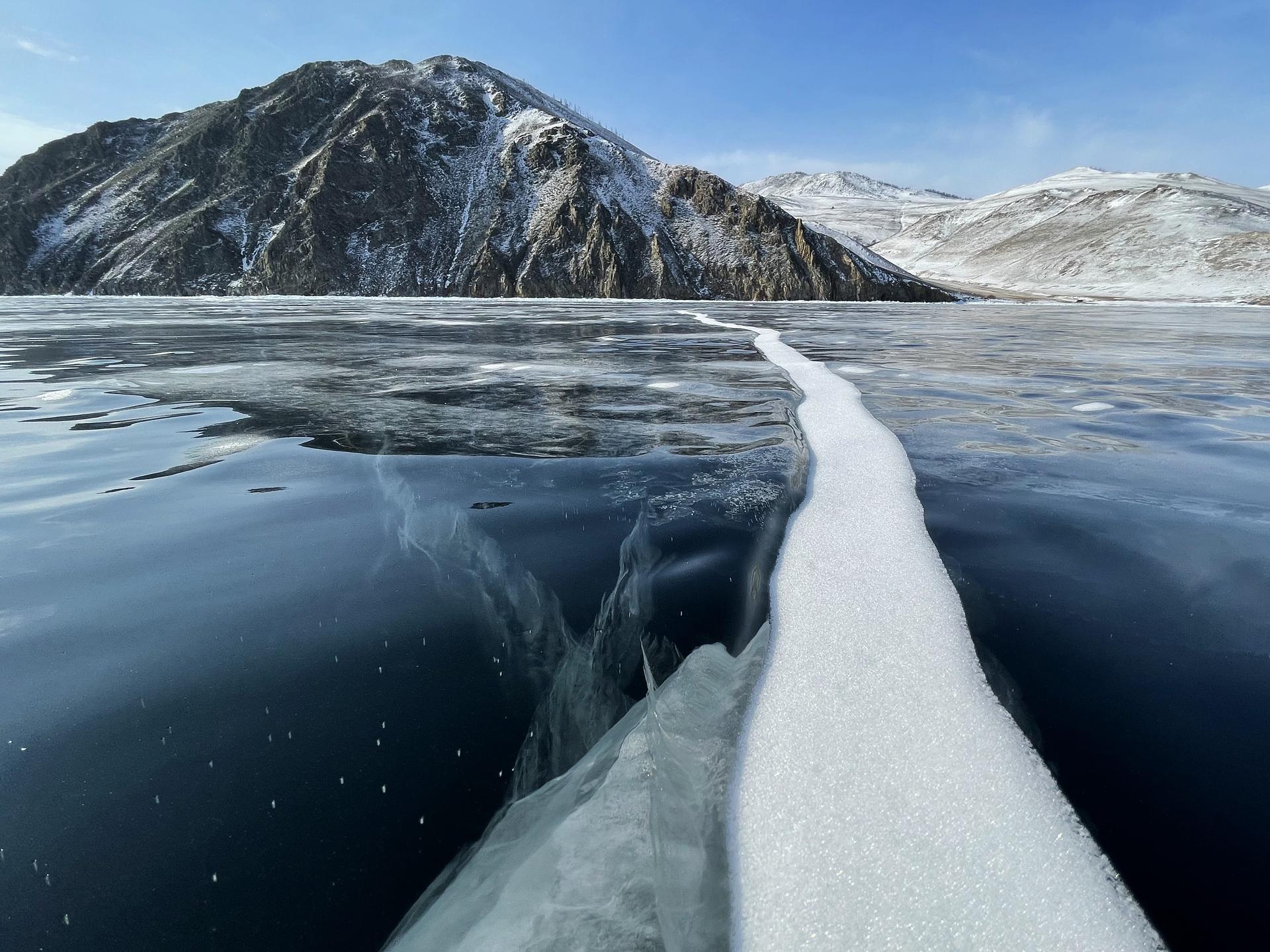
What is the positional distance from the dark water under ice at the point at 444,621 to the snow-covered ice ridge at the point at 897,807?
0.11 meters

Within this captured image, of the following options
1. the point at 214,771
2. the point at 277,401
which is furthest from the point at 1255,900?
the point at 277,401

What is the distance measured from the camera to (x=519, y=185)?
6719cm

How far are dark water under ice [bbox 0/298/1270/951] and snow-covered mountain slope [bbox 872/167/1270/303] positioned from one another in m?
77.6

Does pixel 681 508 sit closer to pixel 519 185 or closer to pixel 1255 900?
pixel 1255 900

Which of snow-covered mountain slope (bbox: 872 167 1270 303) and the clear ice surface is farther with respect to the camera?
snow-covered mountain slope (bbox: 872 167 1270 303)

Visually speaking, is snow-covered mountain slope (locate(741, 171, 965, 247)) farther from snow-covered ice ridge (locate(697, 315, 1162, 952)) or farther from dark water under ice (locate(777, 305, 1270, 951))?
snow-covered ice ridge (locate(697, 315, 1162, 952))

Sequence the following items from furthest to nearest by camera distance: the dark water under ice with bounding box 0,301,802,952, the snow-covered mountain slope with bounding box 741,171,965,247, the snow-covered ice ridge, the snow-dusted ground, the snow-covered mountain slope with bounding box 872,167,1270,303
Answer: the snow-covered mountain slope with bounding box 741,171,965,247
the snow-covered mountain slope with bounding box 872,167,1270,303
the snow-dusted ground
the dark water under ice with bounding box 0,301,802,952
the snow-covered ice ridge

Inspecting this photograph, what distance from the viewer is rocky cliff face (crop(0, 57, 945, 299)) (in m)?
60.4

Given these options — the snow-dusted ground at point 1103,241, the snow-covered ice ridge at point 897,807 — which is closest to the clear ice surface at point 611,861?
the snow-covered ice ridge at point 897,807

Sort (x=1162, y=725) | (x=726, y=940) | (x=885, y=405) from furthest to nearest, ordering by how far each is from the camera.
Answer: (x=885, y=405)
(x=1162, y=725)
(x=726, y=940)

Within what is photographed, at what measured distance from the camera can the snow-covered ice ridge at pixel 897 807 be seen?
3.42 ft

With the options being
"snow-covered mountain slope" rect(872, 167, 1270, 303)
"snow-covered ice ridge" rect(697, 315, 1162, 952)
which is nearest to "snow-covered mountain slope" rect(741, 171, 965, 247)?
"snow-covered mountain slope" rect(872, 167, 1270, 303)

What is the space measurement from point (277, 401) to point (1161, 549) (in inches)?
248

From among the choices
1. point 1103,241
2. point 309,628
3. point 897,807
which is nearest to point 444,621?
point 309,628
